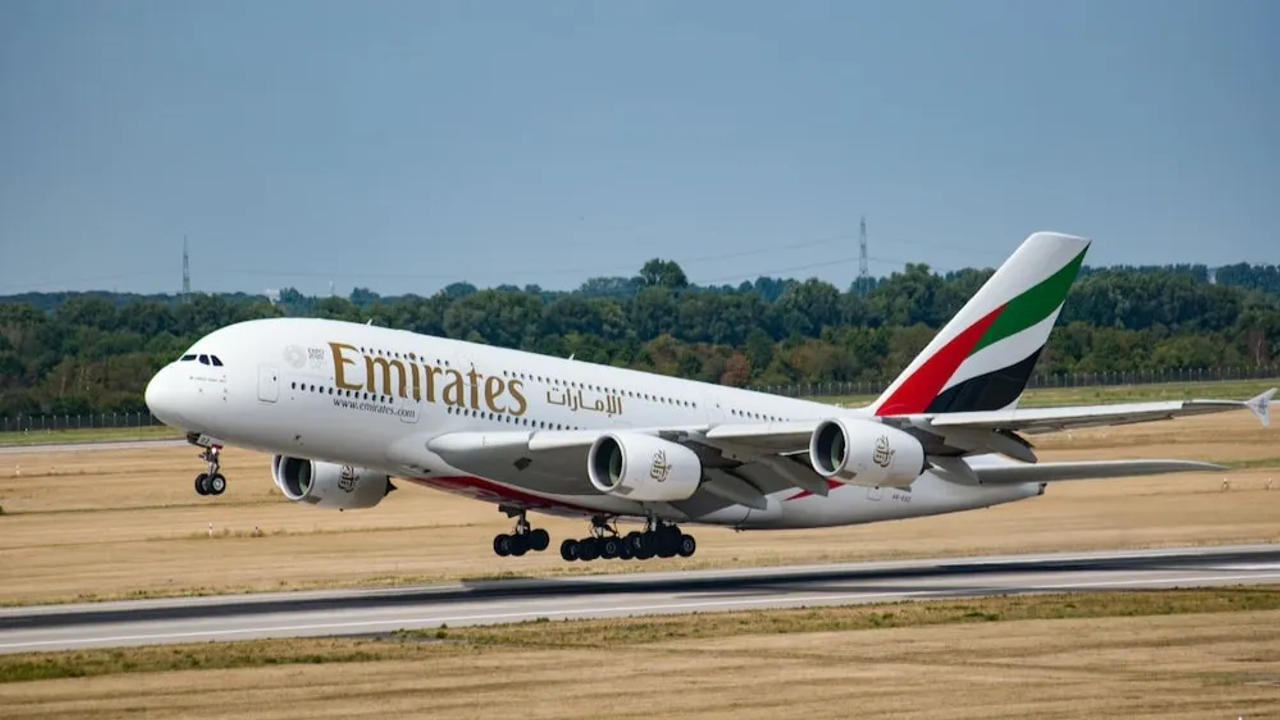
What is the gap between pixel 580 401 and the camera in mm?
48750

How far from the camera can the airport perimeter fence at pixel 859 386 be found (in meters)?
127

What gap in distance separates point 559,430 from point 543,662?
1521cm

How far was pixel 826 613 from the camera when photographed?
132ft

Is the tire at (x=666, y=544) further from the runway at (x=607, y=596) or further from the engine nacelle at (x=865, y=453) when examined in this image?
the engine nacelle at (x=865, y=453)

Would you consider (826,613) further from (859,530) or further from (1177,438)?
(1177,438)

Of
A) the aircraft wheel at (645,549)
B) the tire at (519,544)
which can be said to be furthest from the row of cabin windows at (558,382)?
the tire at (519,544)

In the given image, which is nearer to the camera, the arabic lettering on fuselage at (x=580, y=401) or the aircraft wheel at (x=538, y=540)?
the arabic lettering on fuselage at (x=580, y=401)

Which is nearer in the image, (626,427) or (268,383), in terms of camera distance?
(268,383)

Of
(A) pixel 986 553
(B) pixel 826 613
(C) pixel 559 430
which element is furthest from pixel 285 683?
(A) pixel 986 553

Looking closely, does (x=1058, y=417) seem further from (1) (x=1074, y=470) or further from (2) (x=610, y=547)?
(2) (x=610, y=547)

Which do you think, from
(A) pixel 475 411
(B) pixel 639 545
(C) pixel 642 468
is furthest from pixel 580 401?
(C) pixel 642 468

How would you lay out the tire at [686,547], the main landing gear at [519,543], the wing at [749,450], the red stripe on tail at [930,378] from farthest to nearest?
the red stripe on tail at [930,378], the main landing gear at [519,543], the tire at [686,547], the wing at [749,450]

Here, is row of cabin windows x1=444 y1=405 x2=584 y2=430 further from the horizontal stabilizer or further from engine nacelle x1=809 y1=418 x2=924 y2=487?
the horizontal stabilizer

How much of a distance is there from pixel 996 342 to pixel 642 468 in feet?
40.3
